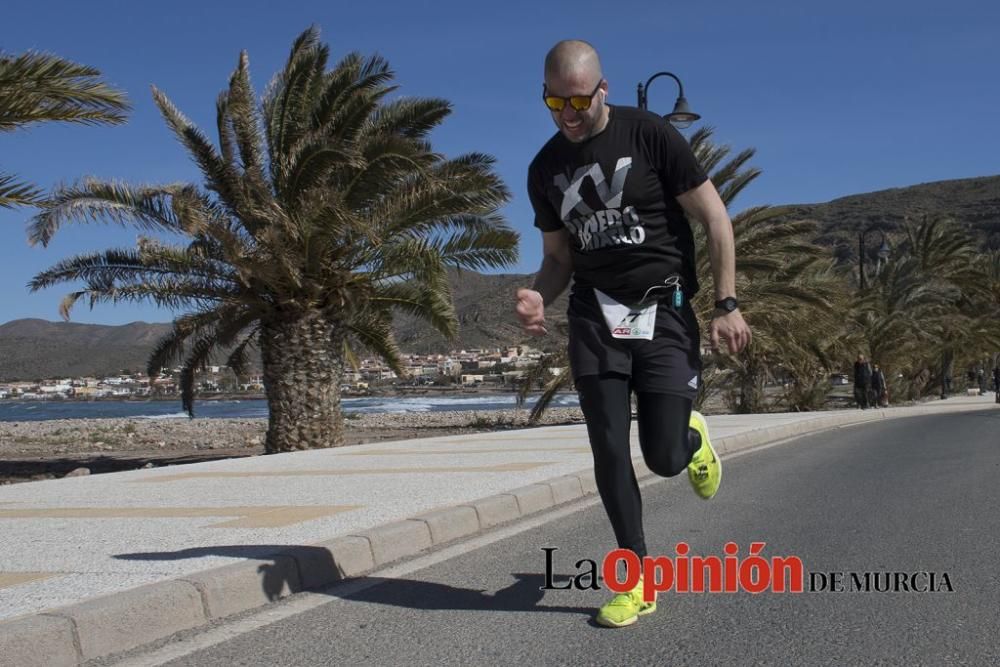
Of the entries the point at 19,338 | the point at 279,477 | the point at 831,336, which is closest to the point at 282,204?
the point at 279,477

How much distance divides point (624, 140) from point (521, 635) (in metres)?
1.80

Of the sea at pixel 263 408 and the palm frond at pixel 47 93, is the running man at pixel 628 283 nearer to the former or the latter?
the palm frond at pixel 47 93

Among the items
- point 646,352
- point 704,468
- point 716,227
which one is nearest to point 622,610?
point 704,468

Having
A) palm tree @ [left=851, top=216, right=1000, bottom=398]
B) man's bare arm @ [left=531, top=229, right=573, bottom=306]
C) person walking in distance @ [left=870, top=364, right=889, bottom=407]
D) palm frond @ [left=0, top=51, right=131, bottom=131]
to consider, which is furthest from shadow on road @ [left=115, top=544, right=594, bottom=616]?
palm tree @ [left=851, top=216, right=1000, bottom=398]

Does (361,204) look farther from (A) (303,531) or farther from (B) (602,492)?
(B) (602,492)

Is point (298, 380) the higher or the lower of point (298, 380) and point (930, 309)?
the lower

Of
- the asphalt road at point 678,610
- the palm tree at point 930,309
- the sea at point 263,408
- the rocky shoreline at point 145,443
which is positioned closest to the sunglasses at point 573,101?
the asphalt road at point 678,610

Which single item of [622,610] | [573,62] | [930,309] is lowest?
[622,610]

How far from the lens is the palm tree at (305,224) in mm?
14469

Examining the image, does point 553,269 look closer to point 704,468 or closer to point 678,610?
point 704,468

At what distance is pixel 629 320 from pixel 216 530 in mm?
3018

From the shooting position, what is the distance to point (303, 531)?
572 centimetres

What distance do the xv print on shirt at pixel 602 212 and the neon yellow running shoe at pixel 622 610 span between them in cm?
125

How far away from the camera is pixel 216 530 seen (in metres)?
5.87
